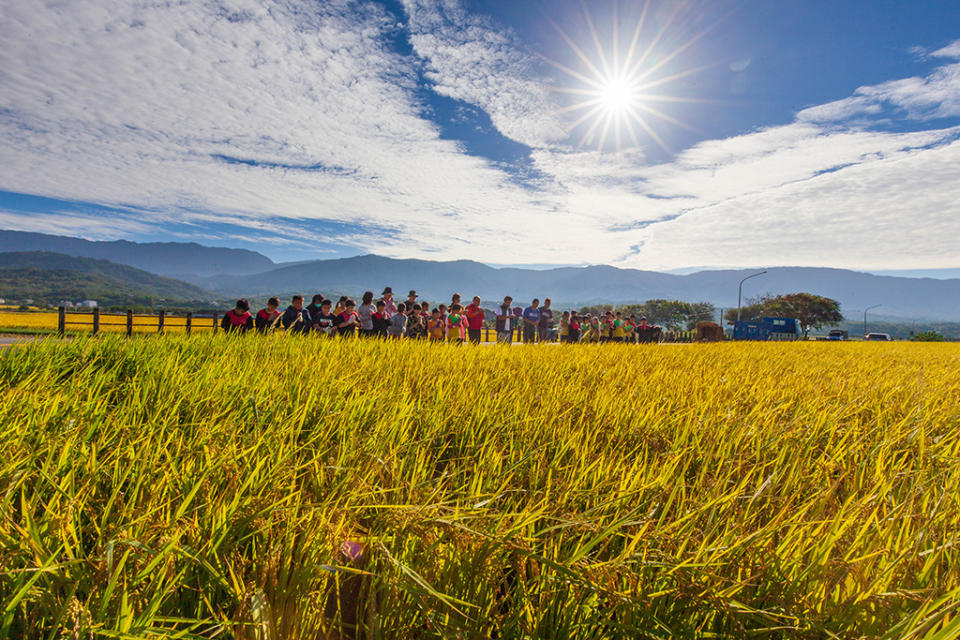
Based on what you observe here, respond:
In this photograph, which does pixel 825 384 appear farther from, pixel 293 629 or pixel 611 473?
pixel 293 629

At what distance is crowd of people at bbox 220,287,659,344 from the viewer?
28.3 ft

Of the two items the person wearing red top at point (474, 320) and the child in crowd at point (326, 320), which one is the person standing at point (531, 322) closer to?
the person wearing red top at point (474, 320)

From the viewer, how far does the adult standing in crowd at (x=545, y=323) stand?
48.9 feet

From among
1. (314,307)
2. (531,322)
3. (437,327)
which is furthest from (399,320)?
(531,322)

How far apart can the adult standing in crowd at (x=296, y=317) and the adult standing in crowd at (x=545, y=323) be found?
787cm

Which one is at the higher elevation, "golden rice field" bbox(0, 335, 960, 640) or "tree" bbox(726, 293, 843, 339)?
"tree" bbox(726, 293, 843, 339)

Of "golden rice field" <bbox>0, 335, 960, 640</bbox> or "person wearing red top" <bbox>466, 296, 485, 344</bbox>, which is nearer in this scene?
"golden rice field" <bbox>0, 335, 960, 640</bbox>

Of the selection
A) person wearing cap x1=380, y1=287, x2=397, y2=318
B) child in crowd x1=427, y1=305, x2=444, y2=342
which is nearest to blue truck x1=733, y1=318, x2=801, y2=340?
child in crowd x1=427, y1=305, x2=444, y2=342

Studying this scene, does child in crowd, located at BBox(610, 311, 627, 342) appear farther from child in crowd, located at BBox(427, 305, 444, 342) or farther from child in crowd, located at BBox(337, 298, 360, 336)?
child in crowd, located at BBox(337, 298, 360, 336)

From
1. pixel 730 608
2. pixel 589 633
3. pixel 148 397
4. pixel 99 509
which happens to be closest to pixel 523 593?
pixel 589 633

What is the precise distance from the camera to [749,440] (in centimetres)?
252

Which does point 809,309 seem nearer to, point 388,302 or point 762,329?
point 762,329

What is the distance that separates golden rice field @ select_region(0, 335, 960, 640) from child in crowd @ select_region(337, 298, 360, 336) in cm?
679

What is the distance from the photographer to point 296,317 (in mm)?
8938
